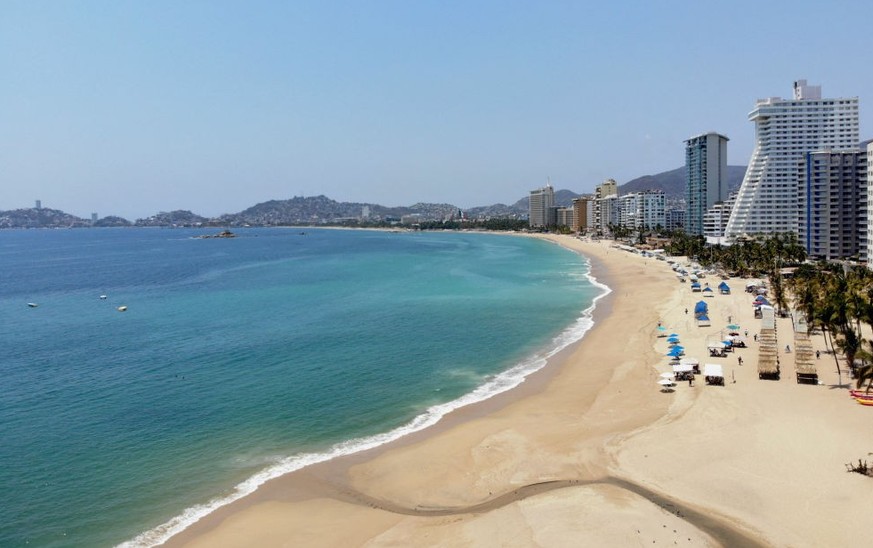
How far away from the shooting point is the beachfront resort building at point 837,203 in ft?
226

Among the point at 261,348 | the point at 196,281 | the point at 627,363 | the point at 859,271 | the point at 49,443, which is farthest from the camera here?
the point at 196,281

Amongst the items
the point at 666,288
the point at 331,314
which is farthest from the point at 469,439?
the point at 666,288

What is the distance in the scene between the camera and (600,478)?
67.0ft

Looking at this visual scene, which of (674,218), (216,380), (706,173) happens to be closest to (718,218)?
(706,173)

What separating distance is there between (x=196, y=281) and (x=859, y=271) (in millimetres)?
76015

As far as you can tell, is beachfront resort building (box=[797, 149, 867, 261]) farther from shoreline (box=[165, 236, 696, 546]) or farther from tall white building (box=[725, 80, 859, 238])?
shoreline (box=[165, 236, 696, 546])

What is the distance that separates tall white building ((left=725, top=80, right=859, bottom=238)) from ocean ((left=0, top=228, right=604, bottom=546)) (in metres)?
39.0

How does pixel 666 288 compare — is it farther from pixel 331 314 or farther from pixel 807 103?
pixel 807 103

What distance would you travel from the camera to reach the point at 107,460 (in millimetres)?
23250

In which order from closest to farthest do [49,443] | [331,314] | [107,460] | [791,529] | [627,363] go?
[791,529]
[107,460]
[49,443]
[627,363]
[331,314]

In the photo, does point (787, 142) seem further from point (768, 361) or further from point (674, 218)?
point (768, 361)

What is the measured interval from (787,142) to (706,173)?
39.9 metres

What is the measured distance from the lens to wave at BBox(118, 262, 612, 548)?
60.3 feet

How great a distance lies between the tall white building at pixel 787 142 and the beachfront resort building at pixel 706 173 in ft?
126
